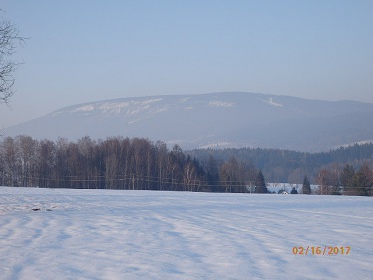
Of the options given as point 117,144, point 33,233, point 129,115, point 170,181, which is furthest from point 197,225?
point 129,115

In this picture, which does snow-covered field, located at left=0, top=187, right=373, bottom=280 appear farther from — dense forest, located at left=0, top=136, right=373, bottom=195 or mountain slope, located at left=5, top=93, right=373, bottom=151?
mountain slope, located at left=5, top=93, right=373, bottom=151

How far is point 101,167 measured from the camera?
49625 mm

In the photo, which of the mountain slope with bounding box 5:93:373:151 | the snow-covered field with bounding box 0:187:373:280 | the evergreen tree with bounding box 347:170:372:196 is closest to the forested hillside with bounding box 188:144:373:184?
the mountain slope with bounding box 5:93:373:151

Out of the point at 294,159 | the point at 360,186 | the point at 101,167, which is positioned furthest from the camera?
the point at 294,159

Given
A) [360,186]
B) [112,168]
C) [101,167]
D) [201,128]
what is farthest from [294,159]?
[201,128]

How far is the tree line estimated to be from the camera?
46625 mm

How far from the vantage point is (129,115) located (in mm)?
182500

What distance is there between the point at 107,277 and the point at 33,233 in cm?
337

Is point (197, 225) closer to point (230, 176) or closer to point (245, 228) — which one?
point (245, 228)
